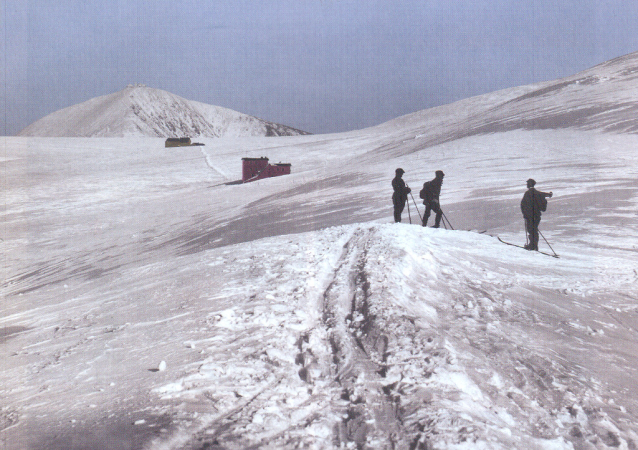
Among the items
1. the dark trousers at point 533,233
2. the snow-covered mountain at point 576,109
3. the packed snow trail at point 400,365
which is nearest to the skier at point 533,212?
the dark trousers at point 533,233

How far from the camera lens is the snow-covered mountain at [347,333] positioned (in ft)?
11.8

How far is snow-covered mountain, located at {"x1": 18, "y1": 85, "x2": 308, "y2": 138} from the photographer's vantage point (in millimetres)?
100312

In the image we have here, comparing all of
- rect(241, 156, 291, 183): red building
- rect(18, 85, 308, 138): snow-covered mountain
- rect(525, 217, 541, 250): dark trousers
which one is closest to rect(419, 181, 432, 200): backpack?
rect(525, 217, 541, 250): dark trousers

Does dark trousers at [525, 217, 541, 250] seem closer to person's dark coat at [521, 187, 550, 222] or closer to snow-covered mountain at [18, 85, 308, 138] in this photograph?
person's dark coat at [521, 187, 550, 222]

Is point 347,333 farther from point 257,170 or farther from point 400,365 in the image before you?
point 257,170

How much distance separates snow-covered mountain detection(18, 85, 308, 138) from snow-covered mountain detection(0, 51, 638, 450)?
9401 centimetres

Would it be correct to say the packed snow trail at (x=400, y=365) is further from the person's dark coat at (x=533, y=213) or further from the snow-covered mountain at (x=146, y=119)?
the snow-covered mountain at (x=146, y=119)

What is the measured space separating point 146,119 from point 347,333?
110 m

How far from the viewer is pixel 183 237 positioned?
14.1 m

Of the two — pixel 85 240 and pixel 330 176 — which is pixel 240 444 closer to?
pixel 85 240

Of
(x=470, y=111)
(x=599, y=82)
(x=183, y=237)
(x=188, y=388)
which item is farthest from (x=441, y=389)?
(x=470, y=111)

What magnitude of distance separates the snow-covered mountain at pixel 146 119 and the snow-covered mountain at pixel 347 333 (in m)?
94.0

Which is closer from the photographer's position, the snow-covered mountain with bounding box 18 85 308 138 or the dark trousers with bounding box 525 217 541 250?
the dark trousers with bounding box 525 217 541 250

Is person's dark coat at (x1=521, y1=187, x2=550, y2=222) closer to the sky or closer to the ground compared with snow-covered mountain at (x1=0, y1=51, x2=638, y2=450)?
closer to the sky
